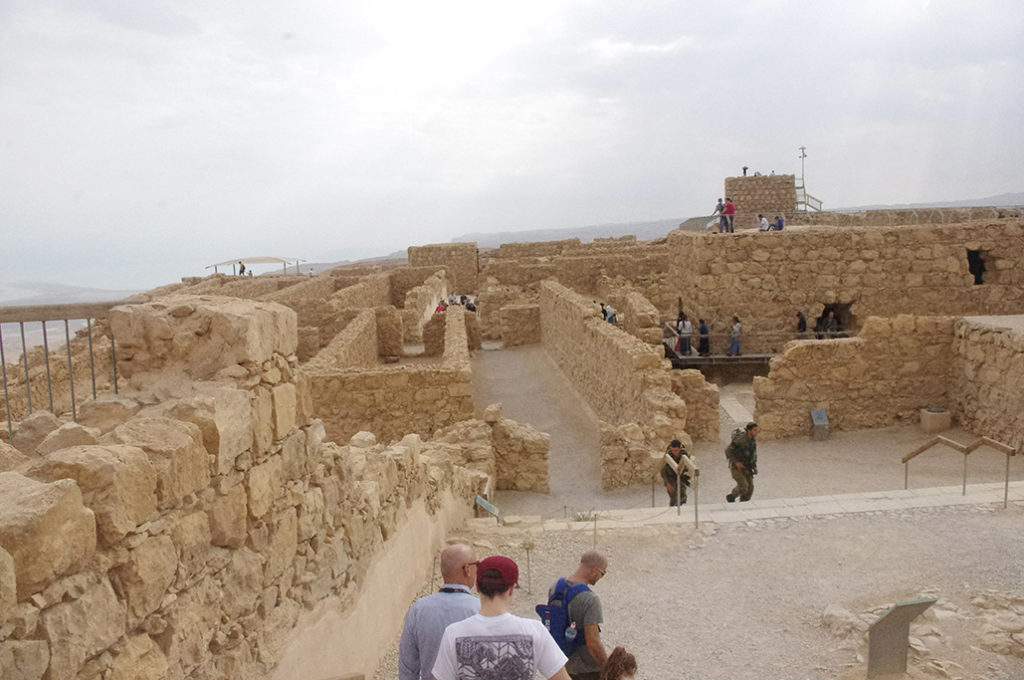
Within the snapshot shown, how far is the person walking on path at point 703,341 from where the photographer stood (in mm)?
15625

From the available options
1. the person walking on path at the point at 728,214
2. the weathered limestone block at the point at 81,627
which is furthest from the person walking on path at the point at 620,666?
the person walking on path at the point at 728,214

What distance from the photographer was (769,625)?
525cm

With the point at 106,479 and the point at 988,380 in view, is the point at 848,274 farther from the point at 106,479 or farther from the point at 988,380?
the point at 106,479

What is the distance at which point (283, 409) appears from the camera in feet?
12.6

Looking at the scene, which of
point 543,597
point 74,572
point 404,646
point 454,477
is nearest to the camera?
point 74,572

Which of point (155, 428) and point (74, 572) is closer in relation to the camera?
point (74, 572)

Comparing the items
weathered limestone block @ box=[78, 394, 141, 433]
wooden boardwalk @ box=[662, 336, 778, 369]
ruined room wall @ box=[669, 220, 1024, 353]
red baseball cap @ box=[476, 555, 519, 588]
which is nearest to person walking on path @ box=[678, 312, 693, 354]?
wooden boardwalk @ box=[662, 336, 778, 369]

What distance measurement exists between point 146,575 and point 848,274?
15.0 metres

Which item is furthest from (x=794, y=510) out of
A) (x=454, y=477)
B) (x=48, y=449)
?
(x=48, y=449)

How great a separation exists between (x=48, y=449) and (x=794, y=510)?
6.31 meters

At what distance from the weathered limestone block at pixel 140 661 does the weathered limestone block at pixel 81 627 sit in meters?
0.08

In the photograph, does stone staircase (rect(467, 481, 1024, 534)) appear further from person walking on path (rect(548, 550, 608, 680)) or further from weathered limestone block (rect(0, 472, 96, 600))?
weathered limestone block (rect(0, 472, 96, 600))

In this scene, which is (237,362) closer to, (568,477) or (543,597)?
(543,597)

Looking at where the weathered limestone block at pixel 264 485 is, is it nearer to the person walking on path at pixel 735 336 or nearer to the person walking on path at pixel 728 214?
the person walking on path at pixel 735 336
